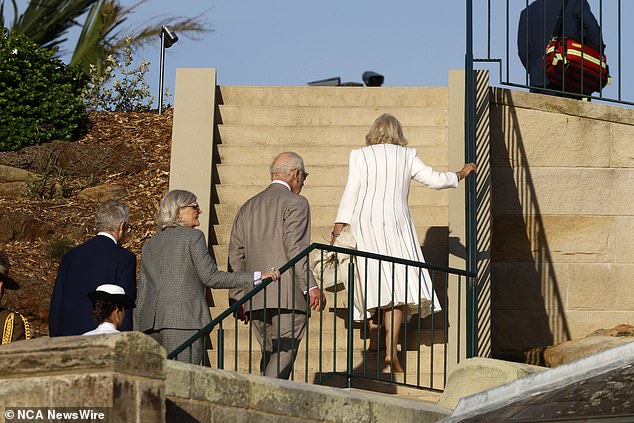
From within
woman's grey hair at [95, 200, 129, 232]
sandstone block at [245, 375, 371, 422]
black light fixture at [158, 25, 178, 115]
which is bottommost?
sandstone block at [245, 375, 371, 422]

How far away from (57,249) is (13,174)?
2172 mm

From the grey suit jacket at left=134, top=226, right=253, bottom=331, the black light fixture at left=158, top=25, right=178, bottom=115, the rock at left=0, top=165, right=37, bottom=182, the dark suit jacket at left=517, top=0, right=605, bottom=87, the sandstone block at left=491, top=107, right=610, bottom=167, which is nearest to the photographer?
the grey suit jacket at left=134, top=226, right=253, bottom=331

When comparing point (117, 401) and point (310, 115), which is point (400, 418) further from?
point (310, 115)

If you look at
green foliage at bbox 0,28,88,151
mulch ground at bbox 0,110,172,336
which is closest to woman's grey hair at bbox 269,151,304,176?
mulch ground at bbox 0,110,172,336

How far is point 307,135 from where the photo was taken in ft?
43.9

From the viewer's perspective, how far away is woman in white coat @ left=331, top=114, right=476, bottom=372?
10125 millimetres

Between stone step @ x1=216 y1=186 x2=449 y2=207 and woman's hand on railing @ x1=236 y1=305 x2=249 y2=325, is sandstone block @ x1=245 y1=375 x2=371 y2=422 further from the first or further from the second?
stone step @ x1=216 y1=186 x2=449 y2=207

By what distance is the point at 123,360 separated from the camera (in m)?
6.14

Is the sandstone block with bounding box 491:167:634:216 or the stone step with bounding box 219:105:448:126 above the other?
the stone step with bounding box 219:105:448:126

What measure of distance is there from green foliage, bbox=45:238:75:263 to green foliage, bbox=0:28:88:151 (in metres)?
2.75

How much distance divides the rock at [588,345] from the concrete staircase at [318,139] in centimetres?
121

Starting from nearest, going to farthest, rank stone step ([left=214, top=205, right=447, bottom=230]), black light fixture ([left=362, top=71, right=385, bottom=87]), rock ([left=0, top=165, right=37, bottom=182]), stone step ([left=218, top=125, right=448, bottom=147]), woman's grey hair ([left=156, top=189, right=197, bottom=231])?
woman's grey hair ([left=156, top=189, right=197, bottom=231]), stone step ([left=214, top=205, right=447, bottom=230]), stone step ([left=218, top=125, right=448, bottom=147]), rock ([left=0, top=165, right=37, bottom=182]), black light fixture ([left=362, top=71, right=385, bottom=87])

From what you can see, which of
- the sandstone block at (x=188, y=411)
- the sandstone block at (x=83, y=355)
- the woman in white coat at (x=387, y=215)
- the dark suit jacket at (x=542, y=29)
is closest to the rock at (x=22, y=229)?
the woman in white coat at (x=387, y=215)

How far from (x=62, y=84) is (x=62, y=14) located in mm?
3867
